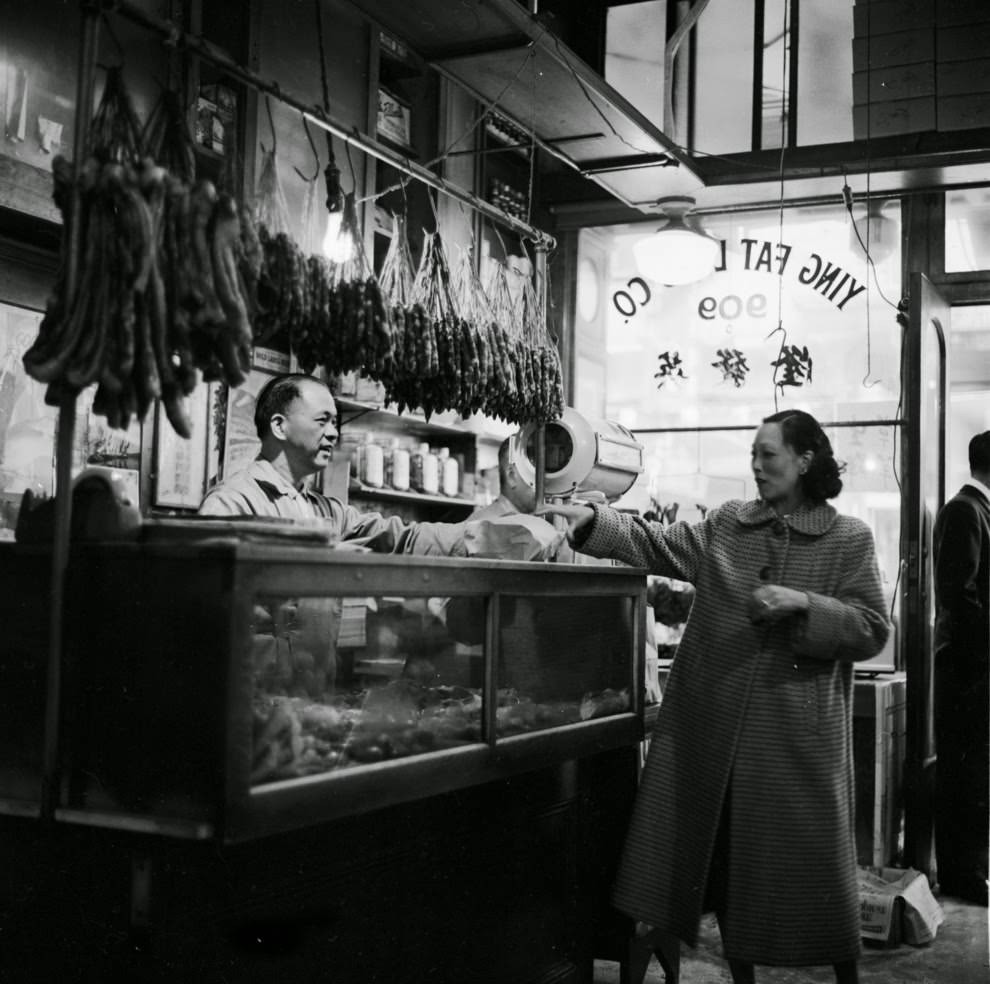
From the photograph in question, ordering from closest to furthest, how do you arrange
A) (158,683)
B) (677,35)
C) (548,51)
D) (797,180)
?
(158,683) < (548,51) < (677,35) < (797,180)

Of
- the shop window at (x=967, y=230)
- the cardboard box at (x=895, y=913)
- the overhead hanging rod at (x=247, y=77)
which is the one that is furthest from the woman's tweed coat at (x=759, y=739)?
the shop window at (x=967, y=230)

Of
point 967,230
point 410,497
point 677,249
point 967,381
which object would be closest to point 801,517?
point 410,497

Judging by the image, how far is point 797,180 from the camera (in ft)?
19.0

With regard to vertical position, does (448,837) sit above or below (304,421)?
below

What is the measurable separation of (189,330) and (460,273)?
126 cm

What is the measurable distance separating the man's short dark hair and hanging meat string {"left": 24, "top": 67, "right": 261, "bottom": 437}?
3.92 metres

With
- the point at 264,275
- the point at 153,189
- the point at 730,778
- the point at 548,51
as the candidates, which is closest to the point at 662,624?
the point at 730,778

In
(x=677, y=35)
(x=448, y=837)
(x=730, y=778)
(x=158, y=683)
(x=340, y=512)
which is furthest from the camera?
(x=677, y=35)

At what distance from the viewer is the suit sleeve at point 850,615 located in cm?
323

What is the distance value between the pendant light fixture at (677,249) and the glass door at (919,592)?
944mm

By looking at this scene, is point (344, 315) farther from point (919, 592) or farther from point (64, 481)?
point (919, 592)

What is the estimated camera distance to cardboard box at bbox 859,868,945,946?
438cm

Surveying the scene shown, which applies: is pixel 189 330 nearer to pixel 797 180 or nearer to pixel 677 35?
pixel 677 35

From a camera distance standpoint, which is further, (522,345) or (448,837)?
(522,345)
